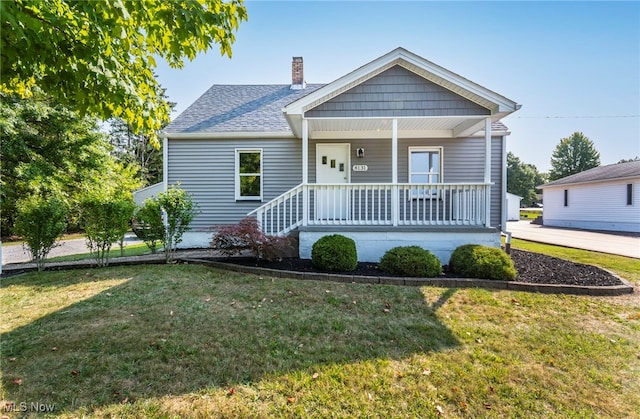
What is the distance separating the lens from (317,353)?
2887mm

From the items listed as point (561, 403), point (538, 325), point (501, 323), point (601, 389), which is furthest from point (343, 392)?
point (538, 325)

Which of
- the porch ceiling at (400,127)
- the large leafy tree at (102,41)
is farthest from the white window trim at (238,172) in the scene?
the large leafy tree at (102,41)

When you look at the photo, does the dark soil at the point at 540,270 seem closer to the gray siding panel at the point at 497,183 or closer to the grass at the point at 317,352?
the grass at the point at 317,352

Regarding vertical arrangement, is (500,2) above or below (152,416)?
above

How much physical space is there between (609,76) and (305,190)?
52.3 feet

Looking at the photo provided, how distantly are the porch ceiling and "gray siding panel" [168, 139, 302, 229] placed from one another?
1.28m

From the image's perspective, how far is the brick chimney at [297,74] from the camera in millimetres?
11562

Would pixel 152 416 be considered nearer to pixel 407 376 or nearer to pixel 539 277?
pixel 407 376

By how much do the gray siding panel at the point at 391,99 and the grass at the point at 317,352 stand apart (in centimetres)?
420

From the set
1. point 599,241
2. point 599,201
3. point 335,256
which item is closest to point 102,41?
point 335,256

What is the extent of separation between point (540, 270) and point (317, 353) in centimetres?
548

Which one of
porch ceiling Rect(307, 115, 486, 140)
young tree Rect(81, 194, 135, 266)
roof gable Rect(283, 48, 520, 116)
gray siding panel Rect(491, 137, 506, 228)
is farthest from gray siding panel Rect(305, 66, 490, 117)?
young tree Rect(81, 194, 135, 266)

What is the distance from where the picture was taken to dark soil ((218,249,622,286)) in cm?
520

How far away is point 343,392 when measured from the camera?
2.32 metres
